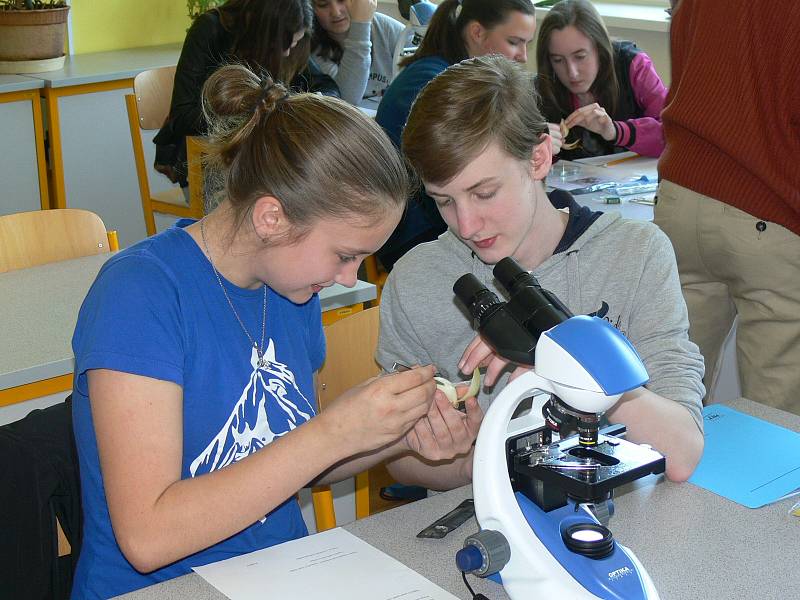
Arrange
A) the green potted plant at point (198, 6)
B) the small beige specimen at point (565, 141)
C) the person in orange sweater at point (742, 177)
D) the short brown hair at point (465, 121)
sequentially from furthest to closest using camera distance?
the green potted plant at point (198, 6) → the small beige specimen at point (565, 141) → the person in orange sweater at point (742, 177) → the short brown hair at point (465, 121)

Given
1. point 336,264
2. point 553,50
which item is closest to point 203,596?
point 336,264

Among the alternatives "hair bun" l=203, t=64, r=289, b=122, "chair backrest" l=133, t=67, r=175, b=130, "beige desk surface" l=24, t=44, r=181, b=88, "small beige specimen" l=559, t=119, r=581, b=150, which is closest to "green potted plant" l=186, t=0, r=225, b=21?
"beige desk surface" l=24, t=44, r=181, b=88

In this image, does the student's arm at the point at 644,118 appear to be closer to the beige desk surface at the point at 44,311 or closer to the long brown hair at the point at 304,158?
the beige desk surface at the point at 44,311

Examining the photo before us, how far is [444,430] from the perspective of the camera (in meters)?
1.39

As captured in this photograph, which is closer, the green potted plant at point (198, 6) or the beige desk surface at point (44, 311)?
the beige desk surface at point (44, 311)

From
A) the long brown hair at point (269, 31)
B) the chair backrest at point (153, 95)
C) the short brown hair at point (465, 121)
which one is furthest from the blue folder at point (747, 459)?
the chair backrest at point (153, 95)

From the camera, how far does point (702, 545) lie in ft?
4.08

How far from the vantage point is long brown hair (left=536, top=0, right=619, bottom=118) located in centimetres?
337

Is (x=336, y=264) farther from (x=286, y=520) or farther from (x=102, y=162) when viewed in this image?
(x=102, y=162)

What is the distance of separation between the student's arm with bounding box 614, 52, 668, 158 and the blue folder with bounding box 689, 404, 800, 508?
184 cm

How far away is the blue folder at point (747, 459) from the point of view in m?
1.37

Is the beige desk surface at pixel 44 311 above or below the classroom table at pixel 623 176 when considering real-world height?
below

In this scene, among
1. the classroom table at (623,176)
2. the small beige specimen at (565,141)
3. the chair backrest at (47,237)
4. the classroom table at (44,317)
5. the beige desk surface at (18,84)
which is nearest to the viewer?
the classroom table at (44,317)

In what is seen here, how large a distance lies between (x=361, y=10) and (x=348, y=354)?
311 cm
